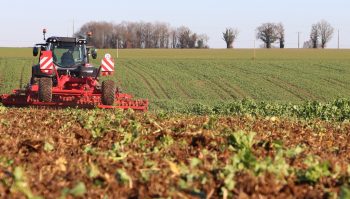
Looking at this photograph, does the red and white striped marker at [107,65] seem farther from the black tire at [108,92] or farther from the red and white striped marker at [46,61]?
the black tire at [108,92]

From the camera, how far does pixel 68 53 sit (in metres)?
19.3

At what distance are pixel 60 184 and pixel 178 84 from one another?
31066 millimetres

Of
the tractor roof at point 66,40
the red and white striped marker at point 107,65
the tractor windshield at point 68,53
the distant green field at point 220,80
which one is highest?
the tractor roof at point 66,40

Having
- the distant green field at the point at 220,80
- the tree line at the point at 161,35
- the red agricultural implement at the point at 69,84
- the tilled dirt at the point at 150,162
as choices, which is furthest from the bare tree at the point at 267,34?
the tilled dirt at the point at 150,162

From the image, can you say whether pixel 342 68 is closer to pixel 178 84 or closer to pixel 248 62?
pixel 248 62

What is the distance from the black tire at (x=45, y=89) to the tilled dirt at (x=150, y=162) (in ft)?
27.5

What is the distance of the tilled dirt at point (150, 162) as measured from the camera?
4023 mm

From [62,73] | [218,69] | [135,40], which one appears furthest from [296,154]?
[135,40]

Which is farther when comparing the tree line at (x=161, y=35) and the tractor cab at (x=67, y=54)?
the tree line at (x=161, y=35)

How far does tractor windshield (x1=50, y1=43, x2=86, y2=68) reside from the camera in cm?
1927

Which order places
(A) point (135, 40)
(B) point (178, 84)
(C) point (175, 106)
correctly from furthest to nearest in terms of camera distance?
(A) point (135, 40), (B) point (178, 84), (C) point (175, 106)

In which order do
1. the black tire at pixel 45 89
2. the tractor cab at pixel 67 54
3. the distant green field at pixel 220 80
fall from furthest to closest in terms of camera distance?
the distant green field at pixel 220 80 < the tractor cab at pixel 67 54 < the black tire at pixel 45 89

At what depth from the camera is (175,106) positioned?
23188mm

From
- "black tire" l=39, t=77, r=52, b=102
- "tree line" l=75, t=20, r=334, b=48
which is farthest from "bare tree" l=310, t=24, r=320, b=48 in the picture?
"black tire" l=39, t=77, r=52, b=102
